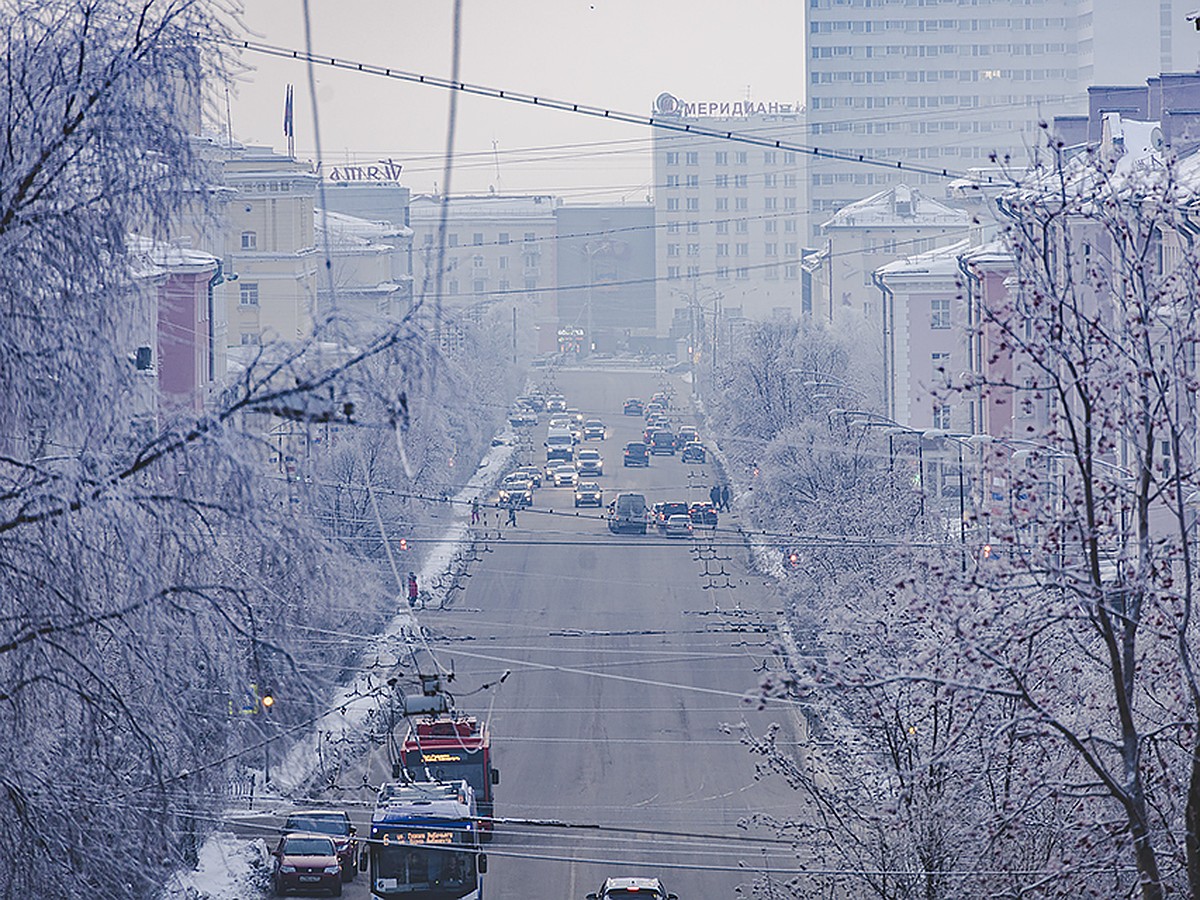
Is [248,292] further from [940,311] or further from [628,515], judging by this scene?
[940,311]

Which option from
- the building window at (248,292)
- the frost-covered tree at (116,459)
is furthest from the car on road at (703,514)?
the frost-covered tree at (116,459)

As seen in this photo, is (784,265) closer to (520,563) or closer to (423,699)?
(520,563)

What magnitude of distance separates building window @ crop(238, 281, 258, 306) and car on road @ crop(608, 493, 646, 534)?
49.4ft

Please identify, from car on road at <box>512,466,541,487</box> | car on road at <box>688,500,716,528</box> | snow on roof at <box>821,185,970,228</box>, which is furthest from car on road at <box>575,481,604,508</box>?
snow on roof at <box>821,185,970,228</box>

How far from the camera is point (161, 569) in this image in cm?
573

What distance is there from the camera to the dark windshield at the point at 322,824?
68.8 ft

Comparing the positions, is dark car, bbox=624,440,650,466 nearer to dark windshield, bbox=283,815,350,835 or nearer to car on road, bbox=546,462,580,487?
car on road, bbox=546,462,580,487

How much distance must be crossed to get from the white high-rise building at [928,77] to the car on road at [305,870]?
101 m

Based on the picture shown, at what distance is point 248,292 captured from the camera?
2078 inches

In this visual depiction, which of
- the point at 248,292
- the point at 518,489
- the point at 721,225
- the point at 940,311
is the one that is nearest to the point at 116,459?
the point at 518,489

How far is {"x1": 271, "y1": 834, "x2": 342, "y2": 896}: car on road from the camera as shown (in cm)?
1955

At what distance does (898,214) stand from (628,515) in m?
39.6

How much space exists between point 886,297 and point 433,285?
4470 centimetres

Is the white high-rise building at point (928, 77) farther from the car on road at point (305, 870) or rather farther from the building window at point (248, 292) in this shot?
the car on road at point (305, 870)
